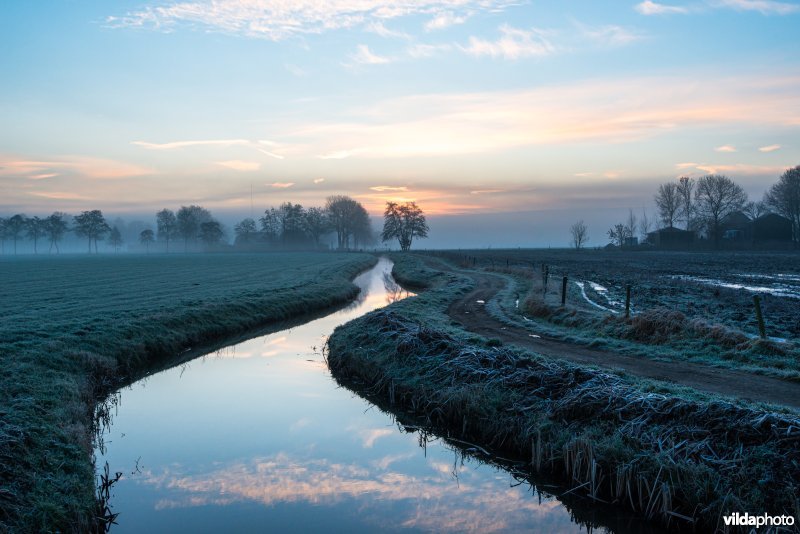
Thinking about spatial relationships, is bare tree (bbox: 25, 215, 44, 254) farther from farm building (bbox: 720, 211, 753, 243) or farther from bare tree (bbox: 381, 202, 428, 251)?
farm building (bbox: 720, 211, 753, 243)

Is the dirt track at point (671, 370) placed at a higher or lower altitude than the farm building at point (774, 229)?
lower

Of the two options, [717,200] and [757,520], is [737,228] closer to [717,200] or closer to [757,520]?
[717,200]

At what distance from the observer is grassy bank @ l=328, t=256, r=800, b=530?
28.0ft

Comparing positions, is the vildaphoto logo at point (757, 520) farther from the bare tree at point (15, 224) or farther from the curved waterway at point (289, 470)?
the bare tree at point (15, 224)

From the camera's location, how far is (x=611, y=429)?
10695 mm

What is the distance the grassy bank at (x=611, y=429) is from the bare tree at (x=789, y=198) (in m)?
117

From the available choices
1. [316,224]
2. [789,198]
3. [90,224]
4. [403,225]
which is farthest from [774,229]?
[90,224]

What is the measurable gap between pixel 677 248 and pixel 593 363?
12273 centimetres

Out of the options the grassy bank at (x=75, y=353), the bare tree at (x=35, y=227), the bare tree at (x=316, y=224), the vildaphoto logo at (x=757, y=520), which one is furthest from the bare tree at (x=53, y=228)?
the vildaphoto logo at (x=757, y=520)

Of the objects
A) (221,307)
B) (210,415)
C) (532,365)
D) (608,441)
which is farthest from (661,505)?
(221,307)

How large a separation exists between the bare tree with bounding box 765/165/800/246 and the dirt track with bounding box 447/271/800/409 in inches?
4376

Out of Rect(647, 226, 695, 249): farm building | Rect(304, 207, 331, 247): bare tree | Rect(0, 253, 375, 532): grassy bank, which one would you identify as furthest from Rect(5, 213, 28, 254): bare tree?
Rect(647, 226, 695, 249): farm building

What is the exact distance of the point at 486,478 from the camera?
10.9 metres

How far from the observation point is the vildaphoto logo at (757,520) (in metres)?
7.54
